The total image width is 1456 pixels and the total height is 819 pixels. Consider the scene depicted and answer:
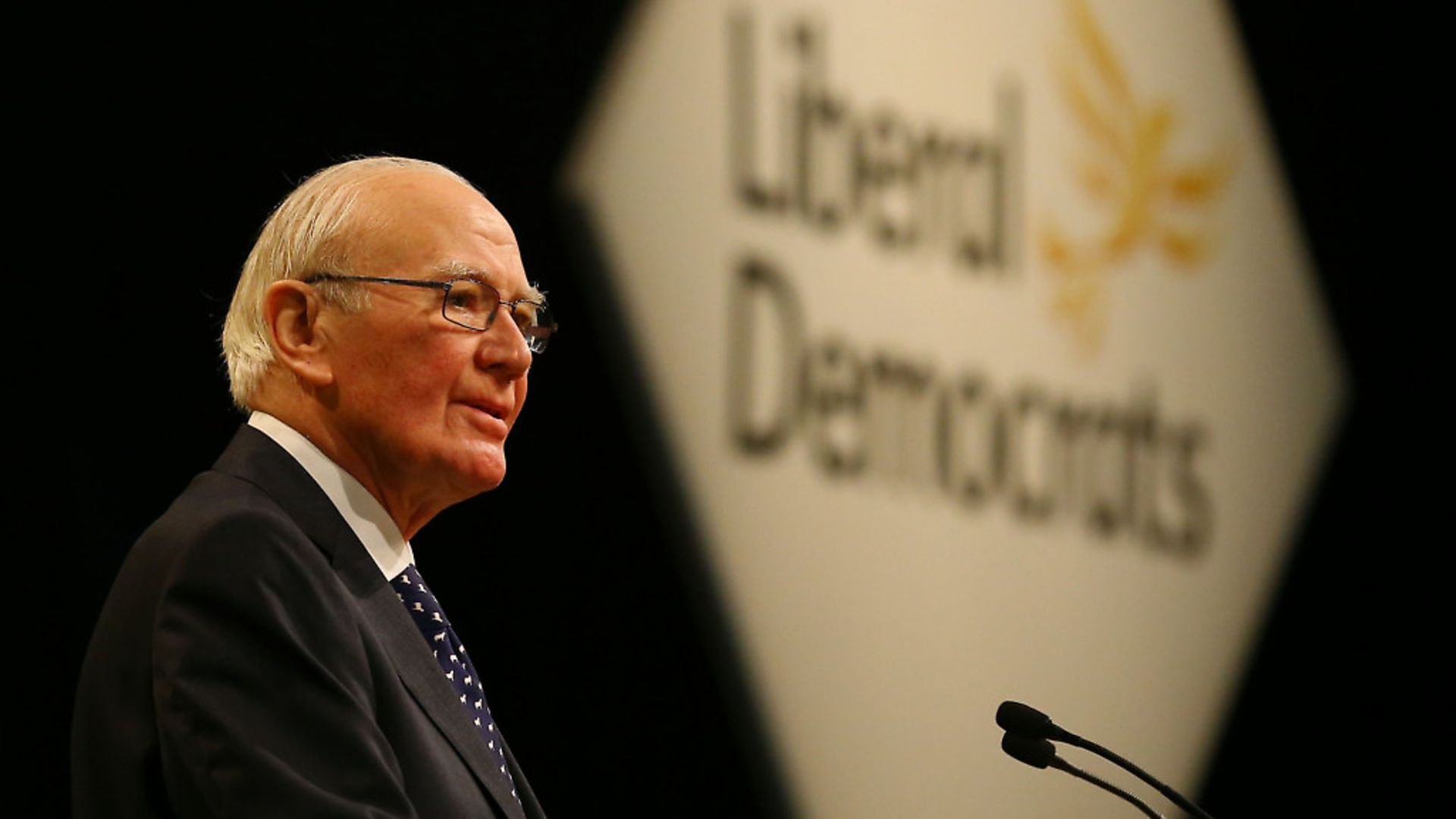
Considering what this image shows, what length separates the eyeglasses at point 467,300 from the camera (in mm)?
1755

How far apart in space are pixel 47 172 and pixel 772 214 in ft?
4.68

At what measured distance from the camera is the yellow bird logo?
3.93 metres

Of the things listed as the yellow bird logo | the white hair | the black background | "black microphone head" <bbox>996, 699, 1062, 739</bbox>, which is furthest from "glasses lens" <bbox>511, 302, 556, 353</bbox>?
the yellow bird logo

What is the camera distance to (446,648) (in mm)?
1722

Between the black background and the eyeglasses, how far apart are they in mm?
850

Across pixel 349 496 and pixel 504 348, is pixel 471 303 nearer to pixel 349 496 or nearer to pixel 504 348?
pixel 504 348

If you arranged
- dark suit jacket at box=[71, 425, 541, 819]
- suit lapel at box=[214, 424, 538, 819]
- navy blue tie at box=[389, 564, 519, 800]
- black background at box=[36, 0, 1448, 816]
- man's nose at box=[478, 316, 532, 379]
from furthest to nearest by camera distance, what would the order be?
black background at box=[36, 0, 1448, 816] < man's nose at box=[478, 316, 532, 379] < navy blue tie at box=[389, 564, 519, 800] < suit lapel at box=[214, 424, 538, 819] < dark suit jacket at box=[71, 425, 541, 819]

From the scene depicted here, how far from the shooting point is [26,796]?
2.30 metres

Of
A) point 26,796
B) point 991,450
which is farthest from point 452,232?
point 991,450

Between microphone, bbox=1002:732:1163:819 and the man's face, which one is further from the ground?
the man's face

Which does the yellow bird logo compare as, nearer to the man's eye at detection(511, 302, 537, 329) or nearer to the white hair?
the man's eye at detection(511, 302, 537, 329)

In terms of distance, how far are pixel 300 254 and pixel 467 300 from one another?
0.60 feet

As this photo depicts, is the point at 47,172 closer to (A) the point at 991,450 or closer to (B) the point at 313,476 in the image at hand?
(B) the point at 313,476

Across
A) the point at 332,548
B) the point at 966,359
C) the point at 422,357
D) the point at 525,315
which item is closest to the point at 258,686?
the point at 332,548
